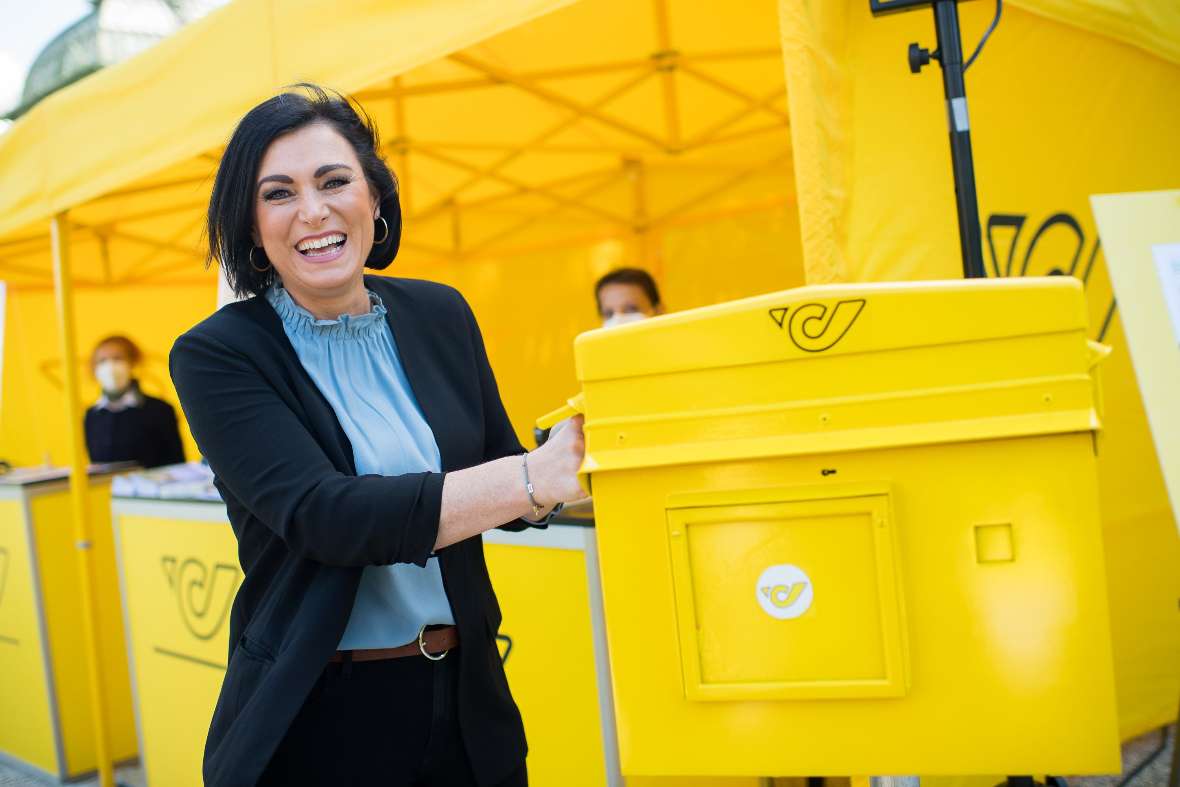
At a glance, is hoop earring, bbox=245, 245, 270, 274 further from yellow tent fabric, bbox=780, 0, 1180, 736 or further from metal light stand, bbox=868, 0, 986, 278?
metal light stand, bbox=868, 0, 986, 278

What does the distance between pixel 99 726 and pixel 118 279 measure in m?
3.81

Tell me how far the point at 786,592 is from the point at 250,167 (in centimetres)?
92

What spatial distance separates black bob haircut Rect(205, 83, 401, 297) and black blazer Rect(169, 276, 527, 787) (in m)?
0.06

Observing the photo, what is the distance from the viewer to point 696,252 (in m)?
6.34

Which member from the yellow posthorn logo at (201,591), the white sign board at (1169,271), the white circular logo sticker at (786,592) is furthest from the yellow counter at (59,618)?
the white sign board at (1169,271)

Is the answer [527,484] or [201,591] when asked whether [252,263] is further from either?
[201,591]

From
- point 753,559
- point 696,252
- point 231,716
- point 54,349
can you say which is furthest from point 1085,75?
point 54,349

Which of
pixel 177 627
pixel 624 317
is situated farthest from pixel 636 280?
pixel 177 627

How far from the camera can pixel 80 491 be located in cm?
393

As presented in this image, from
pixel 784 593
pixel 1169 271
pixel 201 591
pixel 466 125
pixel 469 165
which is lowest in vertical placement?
pixel 201 591

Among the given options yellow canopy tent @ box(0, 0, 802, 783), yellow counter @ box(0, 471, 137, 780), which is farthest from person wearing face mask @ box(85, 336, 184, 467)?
yellow counter @ box(0, 471, 137, 780)

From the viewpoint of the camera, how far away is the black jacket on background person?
5316 mm

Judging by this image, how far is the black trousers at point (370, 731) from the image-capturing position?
133 cm

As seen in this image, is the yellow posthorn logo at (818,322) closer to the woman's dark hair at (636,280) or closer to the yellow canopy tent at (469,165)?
the yellow canopy tent at (469,165)
